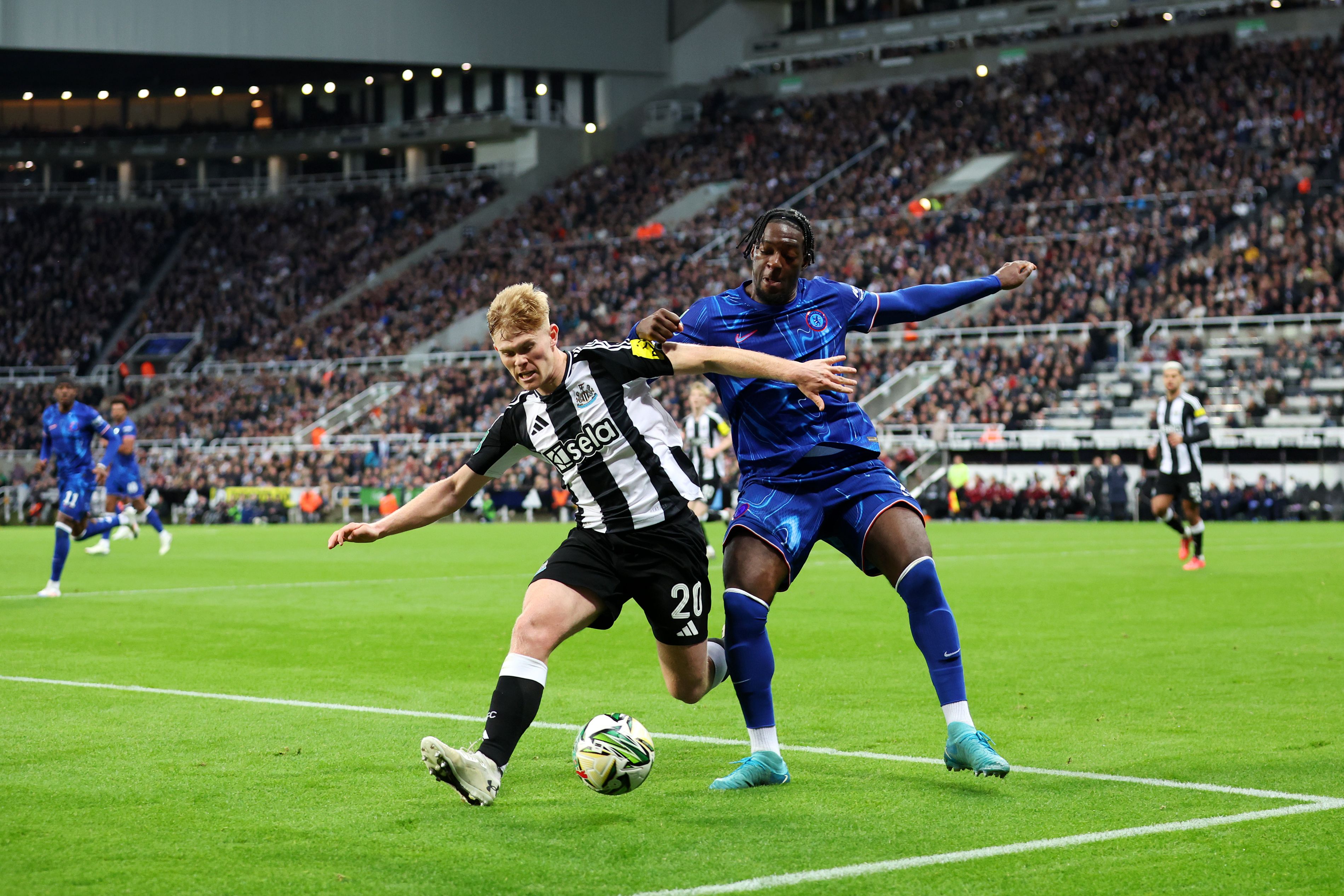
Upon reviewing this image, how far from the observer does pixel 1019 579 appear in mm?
17094

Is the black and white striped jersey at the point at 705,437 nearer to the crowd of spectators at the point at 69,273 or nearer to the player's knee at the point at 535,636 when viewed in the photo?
the player's knee at the point at 535,636

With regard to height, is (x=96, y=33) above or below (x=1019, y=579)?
above

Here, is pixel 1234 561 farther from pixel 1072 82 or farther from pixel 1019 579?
pixel 1072 82

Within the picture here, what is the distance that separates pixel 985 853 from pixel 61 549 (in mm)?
12824

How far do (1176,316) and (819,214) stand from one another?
1559 cm

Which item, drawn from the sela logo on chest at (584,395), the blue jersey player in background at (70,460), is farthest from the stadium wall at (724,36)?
the sela logo on chest at (584,395)

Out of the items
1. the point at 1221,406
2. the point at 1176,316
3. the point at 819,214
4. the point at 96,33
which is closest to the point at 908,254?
the point at 819,214

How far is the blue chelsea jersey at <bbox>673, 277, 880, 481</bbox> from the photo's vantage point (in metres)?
Result: 6.55

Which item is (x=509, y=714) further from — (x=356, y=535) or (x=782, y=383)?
(x=782, y=383)

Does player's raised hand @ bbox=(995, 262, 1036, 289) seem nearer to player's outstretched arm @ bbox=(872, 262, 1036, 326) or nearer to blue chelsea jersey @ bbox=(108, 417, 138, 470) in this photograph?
player's outstretched arm @ bbox=(872, 262, 1036, 326)

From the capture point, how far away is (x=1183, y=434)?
1788cm

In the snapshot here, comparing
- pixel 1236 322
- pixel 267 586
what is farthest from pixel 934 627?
pixel 1236 322

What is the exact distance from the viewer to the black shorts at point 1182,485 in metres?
18.0

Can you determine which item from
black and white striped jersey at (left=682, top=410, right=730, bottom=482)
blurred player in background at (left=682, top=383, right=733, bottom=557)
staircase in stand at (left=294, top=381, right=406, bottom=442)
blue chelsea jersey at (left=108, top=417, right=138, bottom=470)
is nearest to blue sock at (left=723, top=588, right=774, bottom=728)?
blurred player in background at (left=682, top=383, right=733, bottom=557)
